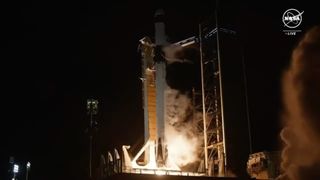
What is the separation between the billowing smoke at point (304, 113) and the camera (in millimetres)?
38719

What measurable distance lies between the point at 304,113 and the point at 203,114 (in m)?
10.2

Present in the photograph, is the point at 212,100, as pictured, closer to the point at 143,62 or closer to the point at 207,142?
the point at 207,142

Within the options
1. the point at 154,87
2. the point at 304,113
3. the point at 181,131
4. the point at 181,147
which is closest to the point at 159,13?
the point at 154,87

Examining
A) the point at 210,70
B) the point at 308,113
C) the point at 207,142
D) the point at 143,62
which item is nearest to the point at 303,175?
the point at 308,113

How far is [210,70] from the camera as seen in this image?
4922 centimetres

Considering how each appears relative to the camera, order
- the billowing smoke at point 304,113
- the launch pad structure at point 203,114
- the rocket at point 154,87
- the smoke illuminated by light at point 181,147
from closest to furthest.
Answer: the billowing smoke at point 304,113, the launch pad structure at point 203,114, the rocket at point 154,87, the smoke illuminated by light at point 181,147

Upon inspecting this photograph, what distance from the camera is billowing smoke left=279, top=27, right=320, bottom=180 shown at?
38719 millimetres

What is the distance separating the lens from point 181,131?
162ft

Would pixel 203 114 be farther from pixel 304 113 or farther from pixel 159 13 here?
pixel 304 113

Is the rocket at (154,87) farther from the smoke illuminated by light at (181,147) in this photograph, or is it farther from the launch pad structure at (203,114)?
the smoke illuminated by light at (181,147)

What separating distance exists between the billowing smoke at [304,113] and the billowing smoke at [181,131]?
9.05 meters

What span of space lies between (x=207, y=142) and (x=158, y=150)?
538 centimetres

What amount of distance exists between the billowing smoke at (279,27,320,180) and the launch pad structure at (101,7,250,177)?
452 cm

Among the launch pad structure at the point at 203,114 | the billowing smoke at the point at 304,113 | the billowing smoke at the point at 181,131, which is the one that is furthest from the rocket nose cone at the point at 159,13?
the billowing smoke at the point at 304,113
